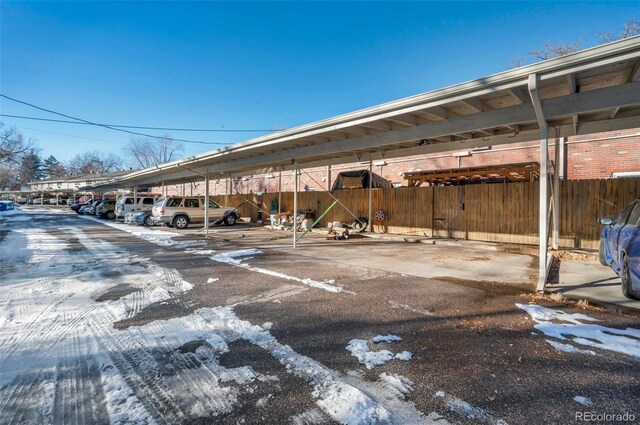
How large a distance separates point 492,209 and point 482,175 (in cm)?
176

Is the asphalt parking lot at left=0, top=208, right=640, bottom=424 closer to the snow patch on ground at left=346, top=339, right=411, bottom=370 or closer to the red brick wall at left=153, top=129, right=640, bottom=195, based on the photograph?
the snow patch on ground at left=346, top=339, right=411, bottom=370

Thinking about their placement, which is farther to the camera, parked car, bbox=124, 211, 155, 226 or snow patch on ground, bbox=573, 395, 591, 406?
parked car, bbox=124, 211, 155, 226

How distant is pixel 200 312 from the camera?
4.71m

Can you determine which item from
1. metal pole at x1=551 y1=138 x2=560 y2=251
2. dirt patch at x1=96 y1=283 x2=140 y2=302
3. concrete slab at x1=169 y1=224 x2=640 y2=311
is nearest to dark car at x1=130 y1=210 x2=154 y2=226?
concrete slab at x1=169 y1=224 x2=640 y2=311

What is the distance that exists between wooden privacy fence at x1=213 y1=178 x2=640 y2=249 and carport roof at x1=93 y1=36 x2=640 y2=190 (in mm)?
2648

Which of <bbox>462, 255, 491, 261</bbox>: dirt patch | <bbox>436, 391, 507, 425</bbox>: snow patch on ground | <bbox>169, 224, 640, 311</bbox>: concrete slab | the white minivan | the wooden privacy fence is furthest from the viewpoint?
the white minivan

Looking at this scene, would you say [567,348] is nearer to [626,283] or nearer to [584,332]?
[584,332]

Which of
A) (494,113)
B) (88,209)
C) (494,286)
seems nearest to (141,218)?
(88,209)

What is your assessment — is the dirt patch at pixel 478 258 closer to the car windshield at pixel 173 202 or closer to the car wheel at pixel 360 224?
the car wheel at pixel 360 224

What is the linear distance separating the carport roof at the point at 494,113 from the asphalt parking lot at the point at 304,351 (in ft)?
11.4

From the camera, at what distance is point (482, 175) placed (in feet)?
45.2

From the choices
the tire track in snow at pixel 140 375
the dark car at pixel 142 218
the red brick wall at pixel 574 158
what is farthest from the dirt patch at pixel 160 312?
the dark car at pixel 142 218

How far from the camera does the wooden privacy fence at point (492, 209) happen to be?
1036 cm

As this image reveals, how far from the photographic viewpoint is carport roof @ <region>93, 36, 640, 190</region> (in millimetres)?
5430
